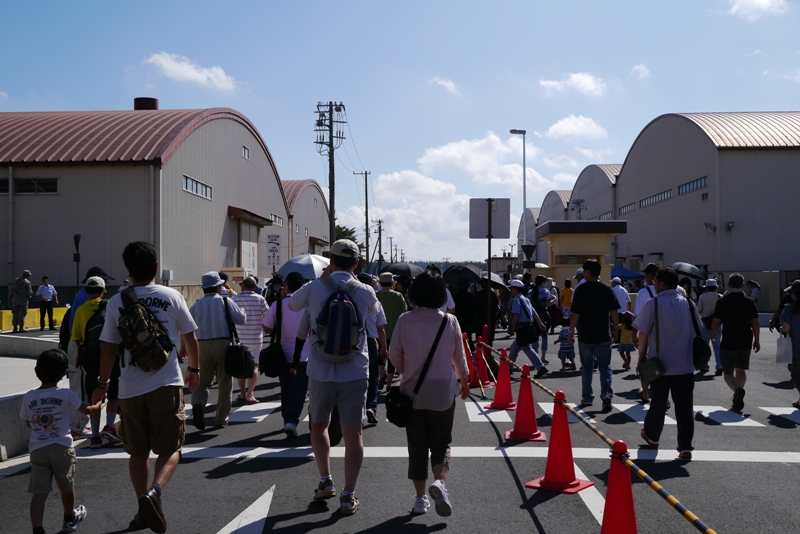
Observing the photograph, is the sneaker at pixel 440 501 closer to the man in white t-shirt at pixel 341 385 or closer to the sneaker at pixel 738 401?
the man in white t-shirt at pixel 341 385

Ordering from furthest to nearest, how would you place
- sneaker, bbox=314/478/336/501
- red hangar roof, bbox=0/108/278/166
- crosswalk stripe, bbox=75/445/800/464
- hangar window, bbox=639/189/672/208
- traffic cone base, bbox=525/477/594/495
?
hangar window, bbox=639/189/672/208 < red hangar roof, bbox=0/108/278/166 < crosswalk stripe, bbox=75/445/800/464 < traffic cone base, bbox=525/477/594/495 < sneaker, bbox=314/478/336/501

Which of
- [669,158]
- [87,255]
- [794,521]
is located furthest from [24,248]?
[669,158]

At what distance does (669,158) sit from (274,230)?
1082 inches

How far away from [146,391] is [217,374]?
149 inches

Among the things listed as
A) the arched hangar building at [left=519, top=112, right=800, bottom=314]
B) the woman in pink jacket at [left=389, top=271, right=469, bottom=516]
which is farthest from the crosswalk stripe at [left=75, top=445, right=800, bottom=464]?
the arched hangar building at [left=519, top=112, right=800, bottom=314]

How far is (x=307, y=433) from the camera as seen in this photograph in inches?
301

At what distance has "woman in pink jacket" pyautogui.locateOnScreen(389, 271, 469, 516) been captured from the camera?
15.5ft

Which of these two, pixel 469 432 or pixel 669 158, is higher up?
pixel 669 158

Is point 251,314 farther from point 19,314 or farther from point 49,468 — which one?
point 19,314

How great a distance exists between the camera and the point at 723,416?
859 cm

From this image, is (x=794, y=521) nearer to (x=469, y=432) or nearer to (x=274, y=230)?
(x=469, y=432)

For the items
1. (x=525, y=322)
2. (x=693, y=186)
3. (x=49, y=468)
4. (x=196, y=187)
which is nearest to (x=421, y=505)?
(x=49, y=468)

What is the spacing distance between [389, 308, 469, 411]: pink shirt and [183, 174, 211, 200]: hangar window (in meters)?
28.4

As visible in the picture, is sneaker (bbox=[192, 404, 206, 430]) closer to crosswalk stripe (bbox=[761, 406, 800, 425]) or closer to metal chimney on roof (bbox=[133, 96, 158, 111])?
crosswalk stripe (bbox=[761, 406, 800, 425])
